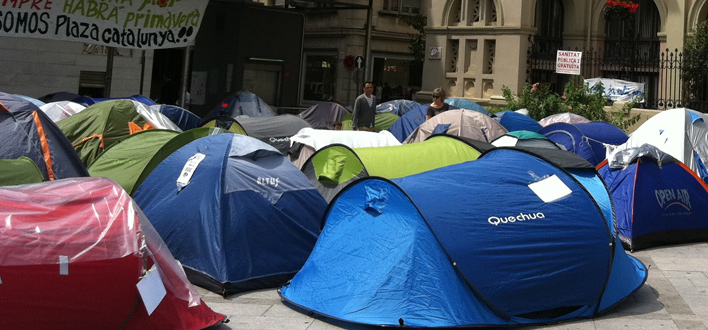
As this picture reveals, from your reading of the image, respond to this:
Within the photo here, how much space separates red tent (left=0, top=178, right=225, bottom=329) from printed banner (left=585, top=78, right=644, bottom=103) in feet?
56.4

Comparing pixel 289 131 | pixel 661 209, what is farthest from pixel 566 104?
pixel 661 209

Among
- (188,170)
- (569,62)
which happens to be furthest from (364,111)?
(569,62)

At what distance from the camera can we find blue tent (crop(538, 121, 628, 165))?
14.6m

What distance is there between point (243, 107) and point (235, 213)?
11631mm

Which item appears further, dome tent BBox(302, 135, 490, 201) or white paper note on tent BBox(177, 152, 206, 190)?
dome tent BBox(302, 135, 490, 201)

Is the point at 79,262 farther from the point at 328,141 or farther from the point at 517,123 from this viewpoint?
the point at 517,123

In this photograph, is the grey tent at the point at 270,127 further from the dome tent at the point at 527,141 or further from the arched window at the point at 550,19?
the arched window at the point at 550,19

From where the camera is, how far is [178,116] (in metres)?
15.2

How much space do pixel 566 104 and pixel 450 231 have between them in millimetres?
12660

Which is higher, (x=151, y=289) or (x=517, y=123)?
(x=517, y=123)

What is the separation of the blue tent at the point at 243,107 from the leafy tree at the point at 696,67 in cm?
1071

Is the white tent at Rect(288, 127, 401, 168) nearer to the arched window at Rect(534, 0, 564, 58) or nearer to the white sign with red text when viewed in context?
the white sign with red text

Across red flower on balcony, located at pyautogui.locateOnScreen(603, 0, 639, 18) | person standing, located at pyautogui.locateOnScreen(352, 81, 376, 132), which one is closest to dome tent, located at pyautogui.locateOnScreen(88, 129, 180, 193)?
person standing, located at pyautogui.locateOnScreen(352, 81, 376, 132)

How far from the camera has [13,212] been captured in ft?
18.6
